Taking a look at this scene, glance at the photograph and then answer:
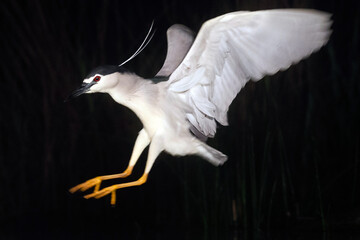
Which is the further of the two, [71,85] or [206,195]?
[71,85]

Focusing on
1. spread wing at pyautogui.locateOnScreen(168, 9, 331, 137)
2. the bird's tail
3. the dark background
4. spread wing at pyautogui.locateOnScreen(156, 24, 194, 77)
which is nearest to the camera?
spread wing at pyautogui.locateOnScreen(168, 9, 331, 137)

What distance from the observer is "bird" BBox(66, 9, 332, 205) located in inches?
67.2

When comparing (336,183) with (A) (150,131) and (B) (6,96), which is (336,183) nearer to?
(A) (150,131)

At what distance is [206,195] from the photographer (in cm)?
257

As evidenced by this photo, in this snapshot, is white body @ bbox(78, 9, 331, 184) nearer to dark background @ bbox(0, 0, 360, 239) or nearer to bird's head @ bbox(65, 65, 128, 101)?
bird's head @ bbox(65, 65, 128, 101)

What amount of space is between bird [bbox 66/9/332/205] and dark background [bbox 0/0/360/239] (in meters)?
0.56

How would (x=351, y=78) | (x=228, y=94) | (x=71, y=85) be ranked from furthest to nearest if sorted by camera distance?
(x=71, y=85), (x=351, y=78), (x=228, y=94)

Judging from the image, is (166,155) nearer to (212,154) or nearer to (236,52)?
(212,154)

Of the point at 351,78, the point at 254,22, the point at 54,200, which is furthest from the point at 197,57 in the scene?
the point at 54,200

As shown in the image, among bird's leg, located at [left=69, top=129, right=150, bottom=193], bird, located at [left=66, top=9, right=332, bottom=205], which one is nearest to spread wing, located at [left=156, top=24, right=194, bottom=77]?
bird, located at [left=66, top=9, right=332, bottom=205]

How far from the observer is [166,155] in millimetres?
2799

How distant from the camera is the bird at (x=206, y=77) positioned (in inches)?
67.2

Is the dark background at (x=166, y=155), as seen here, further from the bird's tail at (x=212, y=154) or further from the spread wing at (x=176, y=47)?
the bird's tail at (x=212, y=154)

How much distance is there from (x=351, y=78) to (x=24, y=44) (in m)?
1.58
